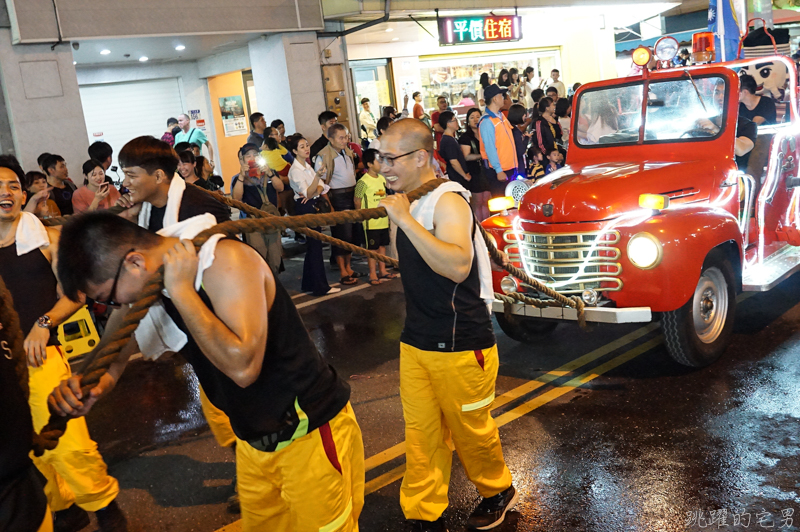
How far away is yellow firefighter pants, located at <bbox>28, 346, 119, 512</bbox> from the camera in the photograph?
3592 mm

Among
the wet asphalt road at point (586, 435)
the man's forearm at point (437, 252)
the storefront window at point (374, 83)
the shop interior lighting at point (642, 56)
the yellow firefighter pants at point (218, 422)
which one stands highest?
the storefront window at point (374, 83)

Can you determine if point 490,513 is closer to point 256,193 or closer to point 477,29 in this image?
point 256,193

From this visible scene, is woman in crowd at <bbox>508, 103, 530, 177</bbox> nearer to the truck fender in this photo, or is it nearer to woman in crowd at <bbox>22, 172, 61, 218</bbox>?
the truck fender

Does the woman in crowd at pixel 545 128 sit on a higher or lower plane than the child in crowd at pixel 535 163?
higher

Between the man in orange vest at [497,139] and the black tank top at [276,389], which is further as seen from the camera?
the man in orange vest at [497,139]

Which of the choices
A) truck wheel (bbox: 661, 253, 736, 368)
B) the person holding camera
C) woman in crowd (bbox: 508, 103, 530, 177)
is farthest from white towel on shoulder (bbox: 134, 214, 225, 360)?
woman in crowd (bbox: 508, 103, 530, 177)

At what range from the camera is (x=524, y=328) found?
6.25 metres

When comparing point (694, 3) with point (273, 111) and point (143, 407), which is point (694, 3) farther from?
point (143, 407)

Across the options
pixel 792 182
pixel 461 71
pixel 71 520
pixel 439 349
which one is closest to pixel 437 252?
pixel 439 349

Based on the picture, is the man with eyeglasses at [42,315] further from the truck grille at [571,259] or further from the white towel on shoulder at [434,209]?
the truck grille at [571,259]

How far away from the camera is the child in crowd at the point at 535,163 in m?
10.8

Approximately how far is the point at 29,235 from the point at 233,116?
14.4 metres

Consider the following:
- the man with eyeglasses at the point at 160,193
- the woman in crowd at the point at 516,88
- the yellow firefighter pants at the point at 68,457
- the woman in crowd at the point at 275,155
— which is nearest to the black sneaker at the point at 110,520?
the yellow firefighter pants at the point at 68,457

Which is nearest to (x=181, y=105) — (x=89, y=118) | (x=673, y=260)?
(x=89, y=118)
